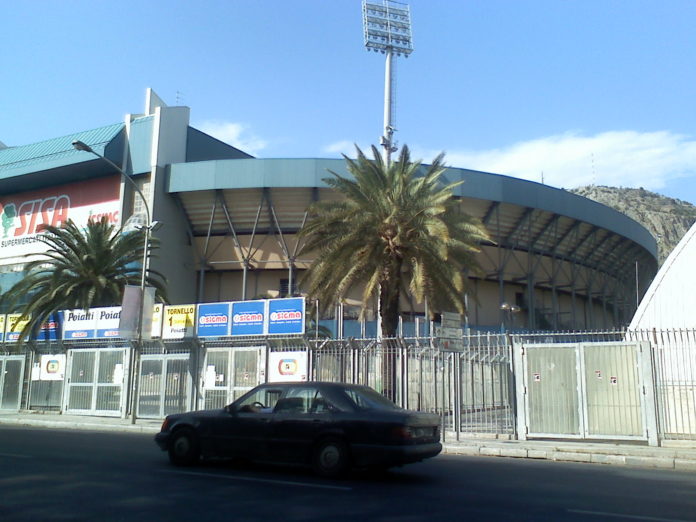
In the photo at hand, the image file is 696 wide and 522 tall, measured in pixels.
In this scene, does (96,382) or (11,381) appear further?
(11,381)

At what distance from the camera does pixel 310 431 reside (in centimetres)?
1038

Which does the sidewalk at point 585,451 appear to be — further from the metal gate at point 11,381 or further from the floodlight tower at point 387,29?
the floodlight tower at point 387,29

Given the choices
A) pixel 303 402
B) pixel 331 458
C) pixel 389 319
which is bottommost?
pixel 331 458

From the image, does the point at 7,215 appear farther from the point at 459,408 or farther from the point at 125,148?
the point at 459,408

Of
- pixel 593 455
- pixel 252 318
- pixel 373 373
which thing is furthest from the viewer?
pixel 252 318

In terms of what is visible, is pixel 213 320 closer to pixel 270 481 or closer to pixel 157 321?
pixel 157 321

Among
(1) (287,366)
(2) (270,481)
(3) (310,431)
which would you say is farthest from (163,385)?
(2) (270,481)

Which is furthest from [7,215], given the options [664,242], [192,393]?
[664,242]

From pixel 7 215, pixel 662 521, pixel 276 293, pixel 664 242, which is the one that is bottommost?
pixel 662 521

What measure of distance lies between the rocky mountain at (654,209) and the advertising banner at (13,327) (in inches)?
4833

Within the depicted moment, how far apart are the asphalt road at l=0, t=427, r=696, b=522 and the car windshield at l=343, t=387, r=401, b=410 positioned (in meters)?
1.09

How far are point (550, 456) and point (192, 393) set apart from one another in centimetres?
1329

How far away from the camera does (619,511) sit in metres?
7.97

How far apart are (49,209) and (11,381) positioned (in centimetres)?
2001
